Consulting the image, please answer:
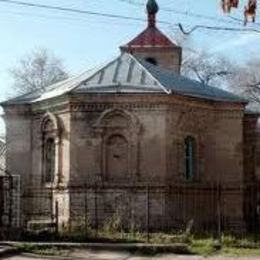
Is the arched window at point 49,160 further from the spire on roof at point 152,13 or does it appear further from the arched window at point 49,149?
the spire on roof at point 152,13

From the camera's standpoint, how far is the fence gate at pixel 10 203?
18.3m

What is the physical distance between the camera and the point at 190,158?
23.3 m

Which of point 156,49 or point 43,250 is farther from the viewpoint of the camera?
point 156,49

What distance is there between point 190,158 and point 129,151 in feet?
8.14

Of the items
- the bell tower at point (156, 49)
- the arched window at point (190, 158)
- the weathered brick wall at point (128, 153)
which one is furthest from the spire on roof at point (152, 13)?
the arched window at point (190, 158)

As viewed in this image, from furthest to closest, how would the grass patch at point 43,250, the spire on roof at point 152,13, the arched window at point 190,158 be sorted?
the spire on roof at point 152,13 → the arched window at point 190,158 → the grass patch at point 43,250

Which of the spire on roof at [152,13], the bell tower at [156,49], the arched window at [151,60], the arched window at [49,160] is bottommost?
the arched window at [49,160]

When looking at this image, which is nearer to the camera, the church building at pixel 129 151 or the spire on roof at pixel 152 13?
the church building at pixel 129 151

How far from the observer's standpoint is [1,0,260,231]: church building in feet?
71.8

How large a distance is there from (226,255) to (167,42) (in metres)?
21.9

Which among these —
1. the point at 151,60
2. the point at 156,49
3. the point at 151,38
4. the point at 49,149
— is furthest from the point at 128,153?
the point at 151,38

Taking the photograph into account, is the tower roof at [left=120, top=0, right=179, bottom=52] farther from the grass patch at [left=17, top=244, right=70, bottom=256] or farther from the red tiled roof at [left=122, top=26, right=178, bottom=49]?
the grass patch at [left=17, top=244, right=70, bottom=256]

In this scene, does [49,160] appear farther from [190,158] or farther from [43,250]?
[43,250]

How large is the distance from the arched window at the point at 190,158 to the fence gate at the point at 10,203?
6.63 meters
